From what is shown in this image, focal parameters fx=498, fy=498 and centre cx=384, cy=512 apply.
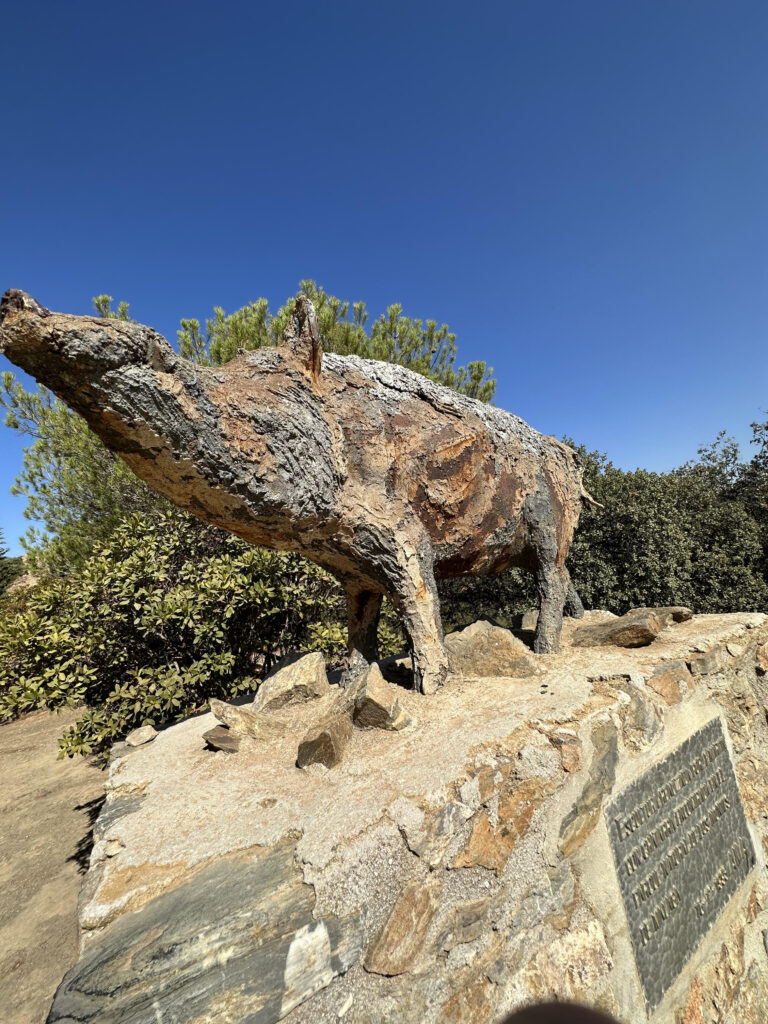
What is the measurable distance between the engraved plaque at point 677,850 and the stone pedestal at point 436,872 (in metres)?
0.02

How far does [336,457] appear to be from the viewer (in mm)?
3141

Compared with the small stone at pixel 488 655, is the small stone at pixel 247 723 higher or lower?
lower

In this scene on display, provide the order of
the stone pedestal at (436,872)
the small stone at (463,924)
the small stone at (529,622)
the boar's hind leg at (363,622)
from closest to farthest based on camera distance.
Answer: the stone pedestal at (436,872) < the small stone at (463,924) < the boar's hind leg at (363,622) < the small stone at (529,622)

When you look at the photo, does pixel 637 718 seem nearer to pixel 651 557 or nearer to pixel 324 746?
pixel 324 746

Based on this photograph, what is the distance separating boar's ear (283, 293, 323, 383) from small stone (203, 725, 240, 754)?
2.29 m

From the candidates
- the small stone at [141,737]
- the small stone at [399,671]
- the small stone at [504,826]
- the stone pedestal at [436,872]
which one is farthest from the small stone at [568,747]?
the small stone at [141,737]

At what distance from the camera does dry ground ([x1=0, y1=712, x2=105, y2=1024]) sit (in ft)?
11.2

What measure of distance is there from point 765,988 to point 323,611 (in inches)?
191

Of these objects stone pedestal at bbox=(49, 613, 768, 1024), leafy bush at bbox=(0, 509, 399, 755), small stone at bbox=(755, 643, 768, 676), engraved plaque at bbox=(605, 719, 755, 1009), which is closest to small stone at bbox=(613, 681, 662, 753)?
stone pedestal at bbox=(49, 613, 768, 1024)

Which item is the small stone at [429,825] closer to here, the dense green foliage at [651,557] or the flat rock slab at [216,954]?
the flat rock slab at [216,954]

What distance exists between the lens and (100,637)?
4770 mm

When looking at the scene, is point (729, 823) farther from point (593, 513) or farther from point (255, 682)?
point (593, 513)

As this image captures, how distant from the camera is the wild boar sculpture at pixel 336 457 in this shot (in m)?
2.24

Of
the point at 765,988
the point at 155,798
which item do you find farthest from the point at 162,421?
the point at 765,988
